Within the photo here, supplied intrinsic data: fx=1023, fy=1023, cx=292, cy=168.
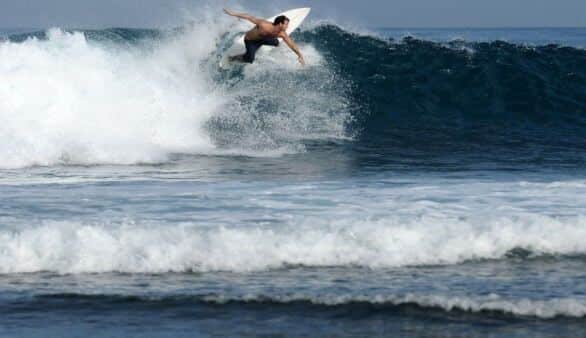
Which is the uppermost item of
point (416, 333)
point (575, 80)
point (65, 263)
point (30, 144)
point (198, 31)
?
point (198, 31)

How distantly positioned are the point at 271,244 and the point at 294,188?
3.05 meters

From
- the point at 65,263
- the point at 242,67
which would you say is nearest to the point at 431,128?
the point at 242,67

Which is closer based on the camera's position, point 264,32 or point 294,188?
point 294,188

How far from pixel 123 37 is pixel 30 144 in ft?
38.2

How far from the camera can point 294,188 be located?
11102mm

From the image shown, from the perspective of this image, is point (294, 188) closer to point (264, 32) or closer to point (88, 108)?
point (264, 32)

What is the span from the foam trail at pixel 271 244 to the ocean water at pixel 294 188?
21mm

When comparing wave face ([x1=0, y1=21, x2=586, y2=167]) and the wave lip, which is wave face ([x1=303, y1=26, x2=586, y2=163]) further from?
the wave lip

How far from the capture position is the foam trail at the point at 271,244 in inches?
305

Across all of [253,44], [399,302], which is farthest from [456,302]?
[253,44]

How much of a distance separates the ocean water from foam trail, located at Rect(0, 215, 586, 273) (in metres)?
0.02

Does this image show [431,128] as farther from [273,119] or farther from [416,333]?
[416,333]

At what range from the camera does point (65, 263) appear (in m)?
7.72

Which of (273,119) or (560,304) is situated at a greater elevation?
(273,119)
